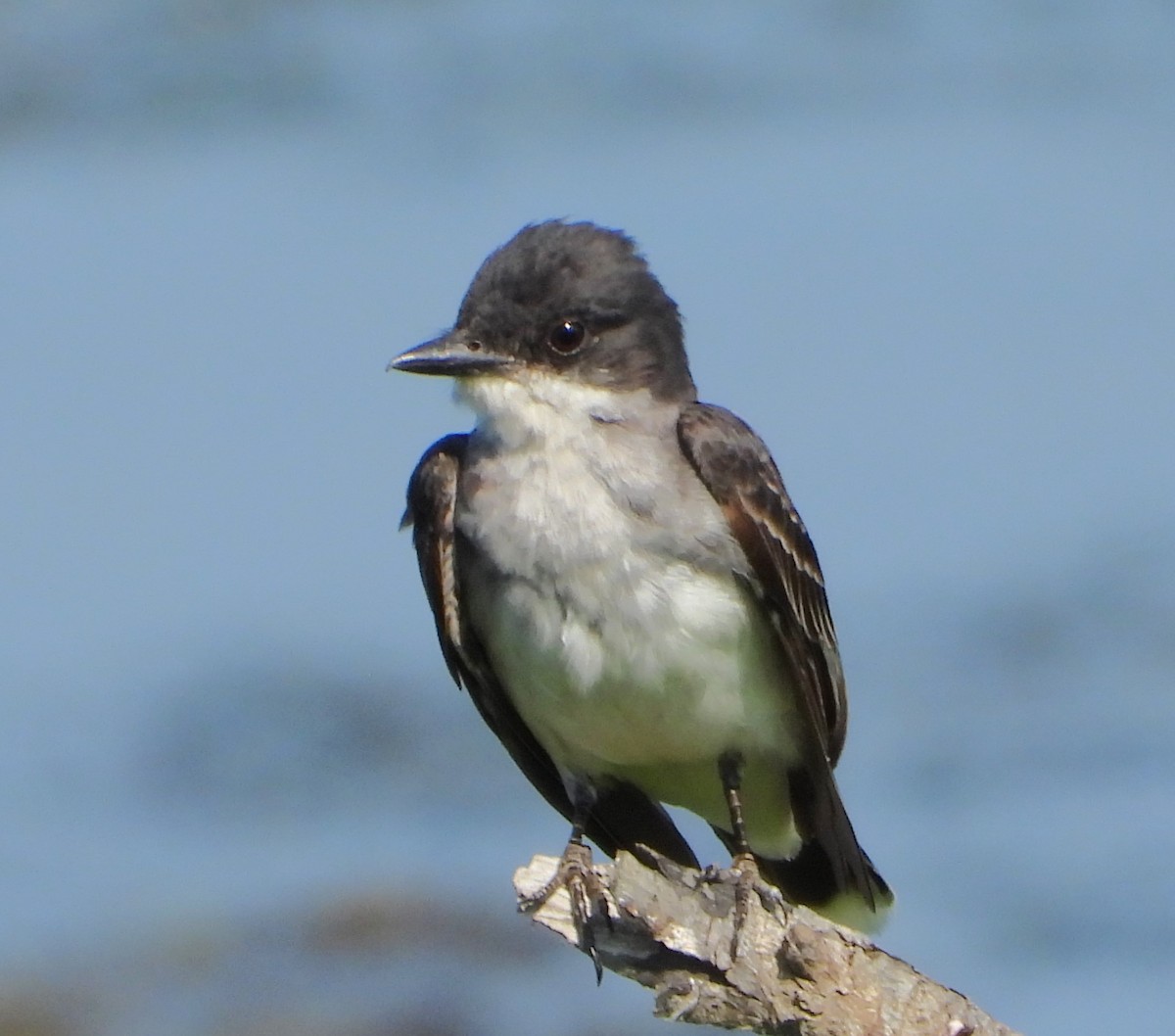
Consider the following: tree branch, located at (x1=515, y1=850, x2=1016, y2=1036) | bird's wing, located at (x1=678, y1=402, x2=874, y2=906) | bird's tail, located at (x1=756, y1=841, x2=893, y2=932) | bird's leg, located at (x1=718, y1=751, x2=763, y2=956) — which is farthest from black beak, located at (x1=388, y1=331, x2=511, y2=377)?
bird's tail, located at (x1=756, y1=841, x2=893, y2=932)

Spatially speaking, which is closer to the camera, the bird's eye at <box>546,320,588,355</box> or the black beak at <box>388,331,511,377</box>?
the black beak at <box>388,331,511,377</box>

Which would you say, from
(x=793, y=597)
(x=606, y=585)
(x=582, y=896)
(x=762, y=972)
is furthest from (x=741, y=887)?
(x=793, y=597)

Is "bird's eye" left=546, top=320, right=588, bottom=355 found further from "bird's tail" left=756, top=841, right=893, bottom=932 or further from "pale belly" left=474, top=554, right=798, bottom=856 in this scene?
"bird's tail" left=756, top=841, right=893, bottom=932

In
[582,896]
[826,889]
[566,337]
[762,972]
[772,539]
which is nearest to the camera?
[762,972]

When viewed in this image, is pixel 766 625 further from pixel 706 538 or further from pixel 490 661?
pixel 490 661

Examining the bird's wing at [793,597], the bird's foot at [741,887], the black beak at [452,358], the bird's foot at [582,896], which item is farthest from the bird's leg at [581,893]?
the black beak at [452,358]

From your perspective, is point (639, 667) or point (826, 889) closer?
point (639, 667)

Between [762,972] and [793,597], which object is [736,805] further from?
[762,972]
